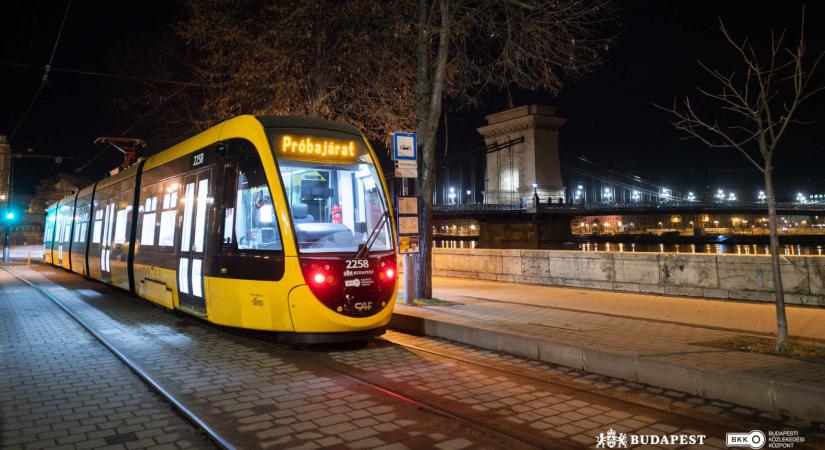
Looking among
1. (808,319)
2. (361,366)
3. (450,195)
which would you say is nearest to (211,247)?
(361,366)

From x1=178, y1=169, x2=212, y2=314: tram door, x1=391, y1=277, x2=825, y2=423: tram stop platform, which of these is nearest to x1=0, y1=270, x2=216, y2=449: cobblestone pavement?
x1=178, y1=169, x2=212, y2=314: tram door

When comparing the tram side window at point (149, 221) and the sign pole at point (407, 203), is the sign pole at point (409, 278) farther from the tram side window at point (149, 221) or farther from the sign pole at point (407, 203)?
the tram side window at point (149, 221)

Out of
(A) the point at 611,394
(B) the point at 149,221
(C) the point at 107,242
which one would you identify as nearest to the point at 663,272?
(A) the point at 611,394

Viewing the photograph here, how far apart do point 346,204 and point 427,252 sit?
4.17 m

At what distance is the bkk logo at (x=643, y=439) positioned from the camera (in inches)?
160

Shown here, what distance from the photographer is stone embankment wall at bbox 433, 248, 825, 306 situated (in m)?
9.69

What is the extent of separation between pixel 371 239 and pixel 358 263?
517 mm

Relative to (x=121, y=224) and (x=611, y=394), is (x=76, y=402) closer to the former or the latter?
(x=611, y=394)

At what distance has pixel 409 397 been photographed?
17.3ft

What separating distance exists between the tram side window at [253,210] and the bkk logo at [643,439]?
442 centimetres

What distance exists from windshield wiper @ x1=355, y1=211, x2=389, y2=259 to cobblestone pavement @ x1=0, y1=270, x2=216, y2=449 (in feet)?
9.55

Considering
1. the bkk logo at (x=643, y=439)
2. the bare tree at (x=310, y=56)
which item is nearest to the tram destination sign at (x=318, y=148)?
the bkk logo at (x=643, y=439)

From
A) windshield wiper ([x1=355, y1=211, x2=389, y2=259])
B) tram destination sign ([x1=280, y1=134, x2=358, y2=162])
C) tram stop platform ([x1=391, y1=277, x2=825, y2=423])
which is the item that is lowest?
tram stop platform ([x1=391, y1=277, x2=825, y2=423])

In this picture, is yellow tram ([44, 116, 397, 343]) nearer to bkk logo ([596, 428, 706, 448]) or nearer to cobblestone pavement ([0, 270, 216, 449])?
cobblestone pavement ([0, 270, 216, 449])
